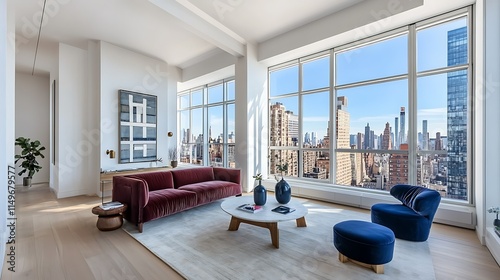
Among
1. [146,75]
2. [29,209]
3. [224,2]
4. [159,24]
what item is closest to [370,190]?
[224,2]

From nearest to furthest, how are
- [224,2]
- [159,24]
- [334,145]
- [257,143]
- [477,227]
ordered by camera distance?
[477,227], [224,2], [159,24], [334,145], [257,143]

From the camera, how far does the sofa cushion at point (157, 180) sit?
3.99 meters

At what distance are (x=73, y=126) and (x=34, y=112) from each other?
122 inches

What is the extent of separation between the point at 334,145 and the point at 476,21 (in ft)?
9.38

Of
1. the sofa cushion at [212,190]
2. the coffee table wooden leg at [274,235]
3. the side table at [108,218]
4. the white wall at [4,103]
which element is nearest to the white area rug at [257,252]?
the coffee table wooden leg at [274,235]

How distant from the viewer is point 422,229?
280 cm

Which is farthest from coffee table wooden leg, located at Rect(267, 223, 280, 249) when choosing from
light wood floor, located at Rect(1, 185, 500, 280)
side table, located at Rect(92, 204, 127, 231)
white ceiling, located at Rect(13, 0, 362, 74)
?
Result: white ceiling, located at Rect(13, 0, 362, 74)

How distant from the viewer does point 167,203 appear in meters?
3.41

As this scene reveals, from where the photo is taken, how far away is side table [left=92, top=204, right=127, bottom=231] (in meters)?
3.11

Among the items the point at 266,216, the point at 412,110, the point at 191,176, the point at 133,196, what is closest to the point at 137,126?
the point at 191,176

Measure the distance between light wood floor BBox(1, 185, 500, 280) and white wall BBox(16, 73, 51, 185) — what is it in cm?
420

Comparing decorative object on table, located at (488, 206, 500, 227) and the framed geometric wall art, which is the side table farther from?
decorative object on table, located at (488, 206, 500, 227)

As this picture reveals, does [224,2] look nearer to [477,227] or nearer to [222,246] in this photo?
[222,246]

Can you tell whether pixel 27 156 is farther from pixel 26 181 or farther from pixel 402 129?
pixel 402 129
